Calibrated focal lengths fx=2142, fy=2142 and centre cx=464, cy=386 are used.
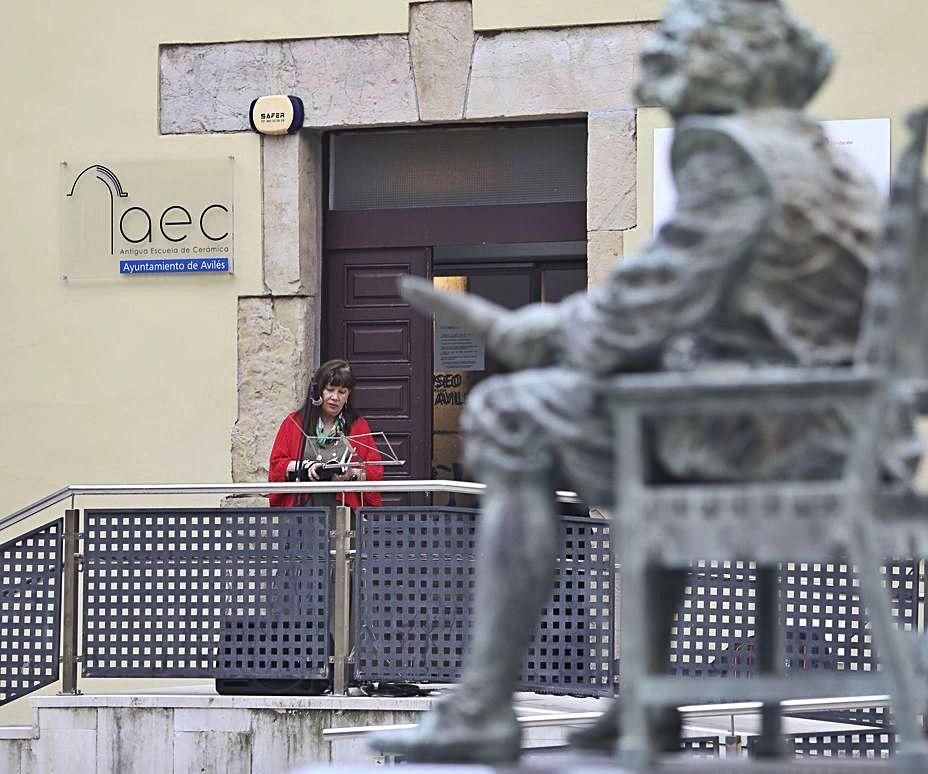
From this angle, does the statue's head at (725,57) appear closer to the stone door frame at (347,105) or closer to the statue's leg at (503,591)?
the statue's leg at (503,591)

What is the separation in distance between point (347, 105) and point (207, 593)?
352 centimetres

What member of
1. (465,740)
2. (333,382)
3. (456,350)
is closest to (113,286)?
(456,350)

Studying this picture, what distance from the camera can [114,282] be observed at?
1219cm

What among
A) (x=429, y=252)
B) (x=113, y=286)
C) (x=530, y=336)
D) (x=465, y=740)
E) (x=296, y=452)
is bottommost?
(x=465, y=740)

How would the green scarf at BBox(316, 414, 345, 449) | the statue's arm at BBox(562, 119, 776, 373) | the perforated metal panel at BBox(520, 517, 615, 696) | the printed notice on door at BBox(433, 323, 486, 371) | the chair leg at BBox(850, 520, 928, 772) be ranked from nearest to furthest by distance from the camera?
the chair leg at BBox(850, 520, 928, 772)
the statue's arm at BBox(562, 119, 776, 373)
the perforated metal panel at BBox(520, 517, 615, 696)
the green scarf at BBox(316, 414, 345, 449)
the printed notice on door at BBox(433, 323, 486, 371)

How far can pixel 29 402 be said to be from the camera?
12.3m

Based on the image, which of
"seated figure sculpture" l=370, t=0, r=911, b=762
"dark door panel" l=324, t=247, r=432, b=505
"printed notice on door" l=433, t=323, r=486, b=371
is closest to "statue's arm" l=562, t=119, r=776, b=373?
"seated figure sculpture" l=370, t=0, r=911, b=762

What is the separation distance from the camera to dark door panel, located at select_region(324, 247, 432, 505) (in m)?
12.4

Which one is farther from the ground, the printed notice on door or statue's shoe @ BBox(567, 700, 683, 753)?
the printed notice on door

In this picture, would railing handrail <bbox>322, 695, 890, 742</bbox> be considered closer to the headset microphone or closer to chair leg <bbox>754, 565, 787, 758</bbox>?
the headset microphone

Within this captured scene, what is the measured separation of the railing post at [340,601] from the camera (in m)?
9.48

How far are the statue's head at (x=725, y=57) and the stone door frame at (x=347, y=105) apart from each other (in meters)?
6.75

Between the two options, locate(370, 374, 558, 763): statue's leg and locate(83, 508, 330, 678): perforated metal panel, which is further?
locate(83, 508, 330, 678): perforated metal panel

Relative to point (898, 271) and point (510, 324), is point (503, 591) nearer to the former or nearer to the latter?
point (510, 324)
